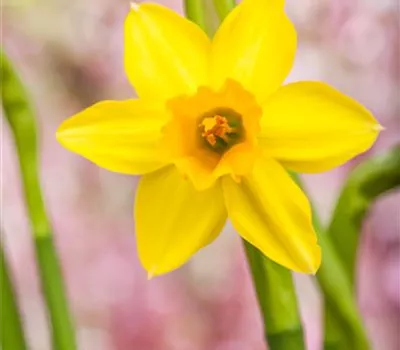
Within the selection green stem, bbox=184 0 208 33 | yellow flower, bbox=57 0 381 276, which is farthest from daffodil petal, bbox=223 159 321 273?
green stem, bbox=184 0 208 33

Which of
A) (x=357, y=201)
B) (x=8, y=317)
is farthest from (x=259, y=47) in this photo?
(x=8, y=317)

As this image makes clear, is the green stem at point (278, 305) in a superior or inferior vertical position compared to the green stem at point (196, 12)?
inferior

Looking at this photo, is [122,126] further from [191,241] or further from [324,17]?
[324,17]

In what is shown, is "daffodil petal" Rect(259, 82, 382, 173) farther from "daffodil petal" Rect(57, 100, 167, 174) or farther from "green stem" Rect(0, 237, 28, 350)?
"green stem" Rect(0, 237, 28, 350)

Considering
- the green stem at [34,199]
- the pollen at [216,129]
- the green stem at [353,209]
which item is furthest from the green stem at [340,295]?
the green stem at [34,199]

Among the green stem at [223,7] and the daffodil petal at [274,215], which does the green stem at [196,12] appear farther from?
the daffodil petal at [274,215]

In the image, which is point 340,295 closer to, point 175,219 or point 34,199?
point 175,219
